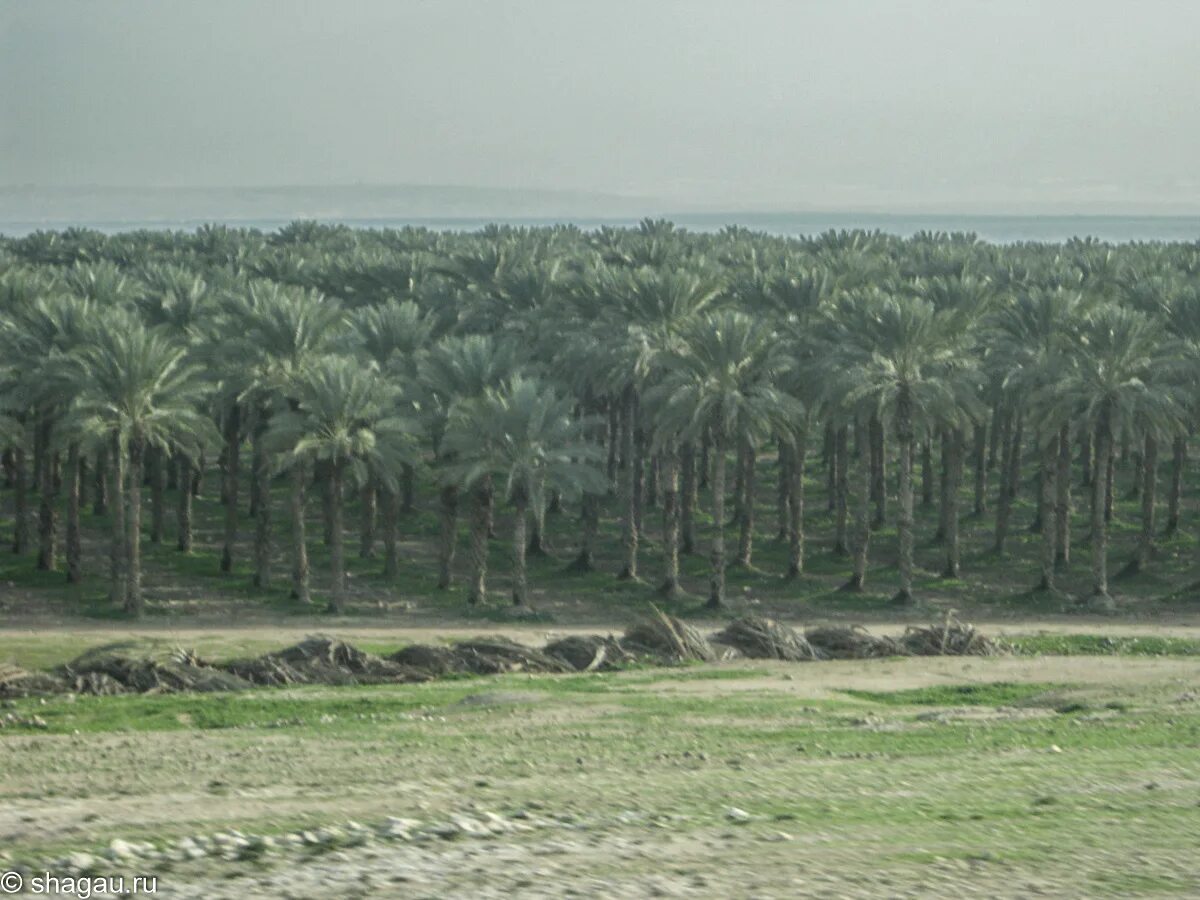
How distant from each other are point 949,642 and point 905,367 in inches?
462

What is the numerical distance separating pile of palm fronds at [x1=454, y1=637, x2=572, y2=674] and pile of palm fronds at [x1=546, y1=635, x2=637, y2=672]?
1.06 ft

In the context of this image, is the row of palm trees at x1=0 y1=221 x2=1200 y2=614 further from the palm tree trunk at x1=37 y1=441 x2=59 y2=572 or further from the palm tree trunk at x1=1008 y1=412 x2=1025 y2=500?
the palm tree trunk at x1=1008 y1=412 x2=1025 y2=500

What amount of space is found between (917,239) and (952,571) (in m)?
85.4

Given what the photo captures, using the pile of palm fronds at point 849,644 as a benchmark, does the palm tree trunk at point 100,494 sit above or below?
above

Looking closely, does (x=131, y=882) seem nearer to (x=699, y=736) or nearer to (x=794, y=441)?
(x=699, y=736)

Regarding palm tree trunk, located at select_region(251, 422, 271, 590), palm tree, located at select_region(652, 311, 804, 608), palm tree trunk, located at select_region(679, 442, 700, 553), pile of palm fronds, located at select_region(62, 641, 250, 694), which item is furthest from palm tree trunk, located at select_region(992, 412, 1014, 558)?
pile of palm fronds, located at select_region(62, 641, 250, 694)

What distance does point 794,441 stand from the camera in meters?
55.7

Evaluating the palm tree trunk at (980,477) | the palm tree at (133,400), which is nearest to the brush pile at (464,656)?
the palm tree at (133,400)

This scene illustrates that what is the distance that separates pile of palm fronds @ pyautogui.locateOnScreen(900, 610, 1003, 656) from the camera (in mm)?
44469

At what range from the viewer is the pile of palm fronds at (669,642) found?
141 ft

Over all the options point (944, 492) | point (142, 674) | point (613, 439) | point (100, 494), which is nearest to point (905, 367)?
point (944, 492)

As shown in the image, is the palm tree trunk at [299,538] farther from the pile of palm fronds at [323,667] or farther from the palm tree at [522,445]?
the pile of palm fronds at [323,667]

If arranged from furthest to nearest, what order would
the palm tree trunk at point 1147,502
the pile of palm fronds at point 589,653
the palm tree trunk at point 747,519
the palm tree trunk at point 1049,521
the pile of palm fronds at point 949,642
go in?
the palm tree trunk at point 747,519, the palm tree trunk at point 1147,502, the palm tree trunk at point 1049,521, the pile of palm fronds at point 949,642, the pile of palm fronds at point 589,653

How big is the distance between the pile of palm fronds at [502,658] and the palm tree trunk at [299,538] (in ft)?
41.0
